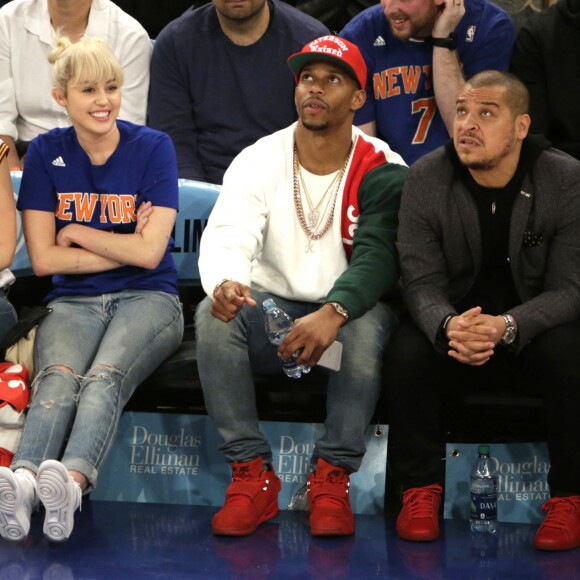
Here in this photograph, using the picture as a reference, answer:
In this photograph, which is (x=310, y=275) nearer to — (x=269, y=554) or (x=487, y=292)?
(x=487, y=292)

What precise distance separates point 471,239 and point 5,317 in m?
1.58

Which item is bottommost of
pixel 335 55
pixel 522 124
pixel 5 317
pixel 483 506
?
pixel 483 506

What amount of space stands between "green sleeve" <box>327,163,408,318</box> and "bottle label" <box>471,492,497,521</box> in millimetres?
692

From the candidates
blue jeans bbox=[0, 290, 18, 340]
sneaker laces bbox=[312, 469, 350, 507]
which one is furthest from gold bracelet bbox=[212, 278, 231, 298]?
blue jeans bbox=[0, 290, 18, 340]

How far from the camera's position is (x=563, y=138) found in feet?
15.5

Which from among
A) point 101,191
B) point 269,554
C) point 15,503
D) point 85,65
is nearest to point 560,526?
point 269,554

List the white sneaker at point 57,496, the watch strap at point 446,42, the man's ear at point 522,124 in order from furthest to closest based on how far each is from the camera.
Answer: the watch strap at point 446,42
the man's ear at point 522,124
the white sneaker at point 57,496

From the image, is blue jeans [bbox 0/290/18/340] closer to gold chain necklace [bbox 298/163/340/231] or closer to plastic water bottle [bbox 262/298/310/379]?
plastic water bottle [bbox 262/298/310/379]

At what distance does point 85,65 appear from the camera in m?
4.02

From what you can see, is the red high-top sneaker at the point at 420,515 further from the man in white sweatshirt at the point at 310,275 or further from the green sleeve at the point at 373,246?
the green sleeve at the point at 373,246

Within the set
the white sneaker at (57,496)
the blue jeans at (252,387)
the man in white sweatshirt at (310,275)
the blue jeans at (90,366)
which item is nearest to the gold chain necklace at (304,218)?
the man in white sweatshirt at (310,275)

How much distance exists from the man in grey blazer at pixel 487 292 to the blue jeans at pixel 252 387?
9cm

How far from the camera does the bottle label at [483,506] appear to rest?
377 centimetres

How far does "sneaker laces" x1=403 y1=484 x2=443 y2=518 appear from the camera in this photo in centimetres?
369
